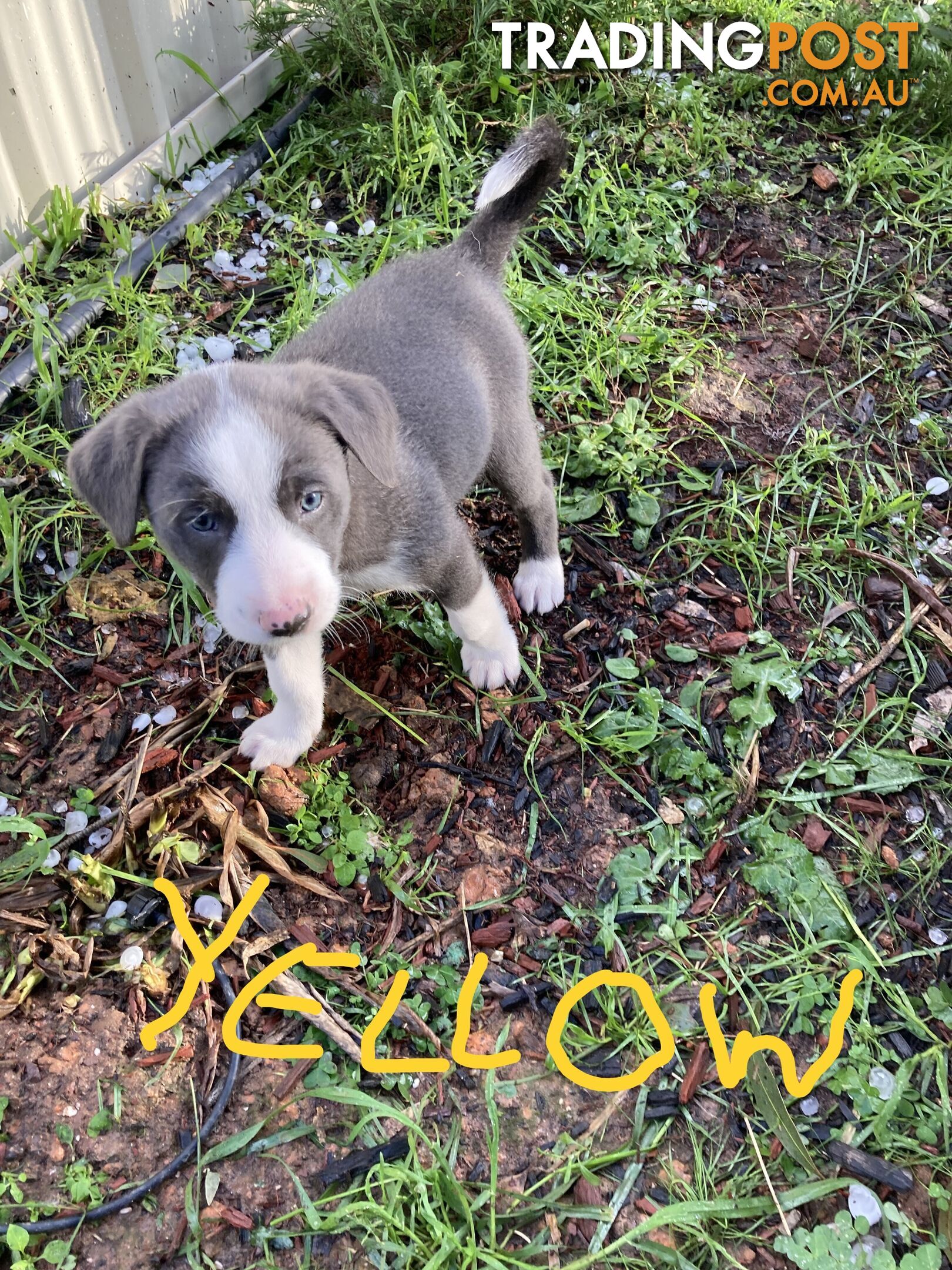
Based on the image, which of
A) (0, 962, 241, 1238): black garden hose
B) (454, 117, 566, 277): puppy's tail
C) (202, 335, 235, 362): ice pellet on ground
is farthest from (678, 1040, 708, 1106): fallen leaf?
(202, 335, 235, 362): ice pellet on ground

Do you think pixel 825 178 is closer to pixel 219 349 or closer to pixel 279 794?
pixel 219 349

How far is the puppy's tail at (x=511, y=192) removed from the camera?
3.29 meters

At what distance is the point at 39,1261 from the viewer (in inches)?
90.0

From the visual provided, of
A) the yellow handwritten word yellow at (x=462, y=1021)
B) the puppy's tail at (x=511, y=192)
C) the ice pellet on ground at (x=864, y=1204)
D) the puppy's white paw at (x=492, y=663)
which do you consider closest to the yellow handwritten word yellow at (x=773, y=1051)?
the yellow handwritten word yellow at (x=462, y=1021)

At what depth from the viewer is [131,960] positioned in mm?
2680

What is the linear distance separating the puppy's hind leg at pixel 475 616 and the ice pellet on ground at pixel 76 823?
1268 millimetres

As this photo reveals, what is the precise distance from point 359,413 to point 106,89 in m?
3.31

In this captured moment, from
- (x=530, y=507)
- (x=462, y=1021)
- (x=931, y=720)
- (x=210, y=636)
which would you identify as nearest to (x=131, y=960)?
(x=462, y=1021)

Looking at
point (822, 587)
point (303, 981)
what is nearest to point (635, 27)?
point (822, 587)

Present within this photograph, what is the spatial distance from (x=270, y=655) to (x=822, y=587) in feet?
6.82

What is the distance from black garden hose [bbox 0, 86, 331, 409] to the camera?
4023mm

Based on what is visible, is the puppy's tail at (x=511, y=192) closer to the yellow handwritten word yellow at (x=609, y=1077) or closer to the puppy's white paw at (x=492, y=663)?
the puppy's white paw at (x=492, y=663)

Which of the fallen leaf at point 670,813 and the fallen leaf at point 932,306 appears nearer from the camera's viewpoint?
the fallen leaf at point 670,813

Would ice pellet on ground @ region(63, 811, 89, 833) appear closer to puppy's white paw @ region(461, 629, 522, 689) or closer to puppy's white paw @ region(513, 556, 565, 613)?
puppy's white paw @ region(461, 629, 522, 689)
